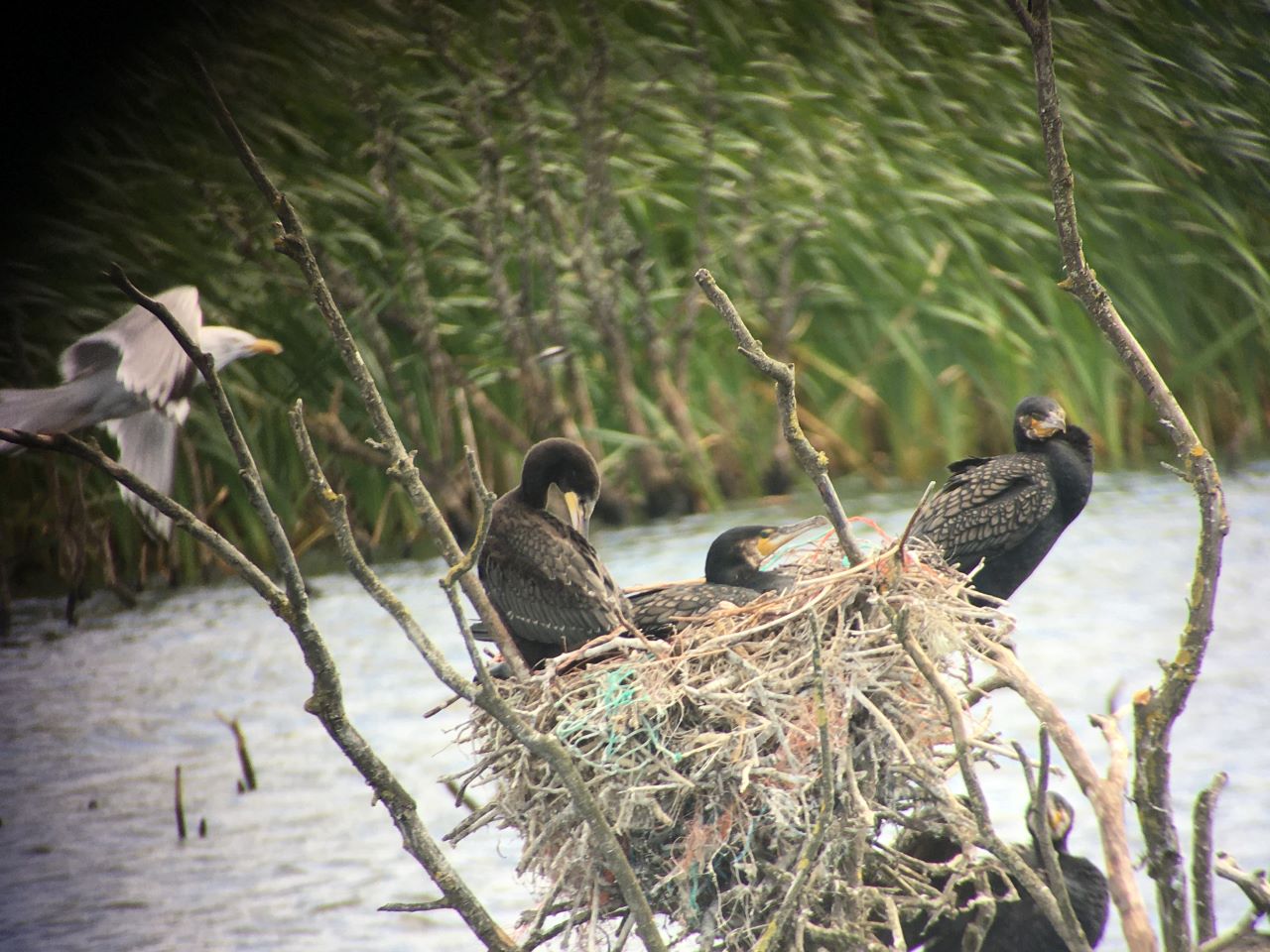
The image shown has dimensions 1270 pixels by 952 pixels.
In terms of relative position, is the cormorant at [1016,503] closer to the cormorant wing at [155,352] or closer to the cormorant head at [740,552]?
the cormorant head at [740,552]

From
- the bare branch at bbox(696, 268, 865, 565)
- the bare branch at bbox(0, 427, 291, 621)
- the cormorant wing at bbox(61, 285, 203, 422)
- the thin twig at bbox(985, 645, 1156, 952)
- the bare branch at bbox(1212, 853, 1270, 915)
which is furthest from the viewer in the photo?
the cormorant wing at bbox(61, 285, 203, 422)

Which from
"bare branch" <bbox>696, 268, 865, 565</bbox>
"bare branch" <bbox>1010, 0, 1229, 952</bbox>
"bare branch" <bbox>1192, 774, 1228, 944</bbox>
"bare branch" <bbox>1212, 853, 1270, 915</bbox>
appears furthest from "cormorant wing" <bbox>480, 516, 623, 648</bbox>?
"bare branch" <bbox>1212, 853, 1270, 915</bbox>

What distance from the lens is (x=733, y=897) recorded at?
2.99 m

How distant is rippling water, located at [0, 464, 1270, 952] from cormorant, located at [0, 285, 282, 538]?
2684 mm

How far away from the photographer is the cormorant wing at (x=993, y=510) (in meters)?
4.18

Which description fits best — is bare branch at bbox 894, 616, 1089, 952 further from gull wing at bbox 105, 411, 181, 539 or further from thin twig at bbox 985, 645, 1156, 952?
gull wing at bbox 105, 411, 181, 539

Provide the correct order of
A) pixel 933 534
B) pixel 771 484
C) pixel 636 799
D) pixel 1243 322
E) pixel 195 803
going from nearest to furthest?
pixel 636 799, pixel 933 534, pixel 195 803, pixel 1243 322, pixel 771 484

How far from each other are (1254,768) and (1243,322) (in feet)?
7.66

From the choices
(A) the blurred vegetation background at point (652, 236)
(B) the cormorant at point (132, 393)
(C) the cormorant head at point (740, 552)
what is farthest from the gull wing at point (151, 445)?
(A) the blurred vegetation background at point (652, 236)

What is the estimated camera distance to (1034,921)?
12.0ft

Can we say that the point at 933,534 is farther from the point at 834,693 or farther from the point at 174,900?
the point at 174,900

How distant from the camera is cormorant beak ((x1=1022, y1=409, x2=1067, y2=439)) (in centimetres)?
434

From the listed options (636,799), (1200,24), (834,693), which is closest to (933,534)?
(834,693)

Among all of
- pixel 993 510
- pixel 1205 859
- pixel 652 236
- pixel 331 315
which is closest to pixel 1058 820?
pixel 993 510
